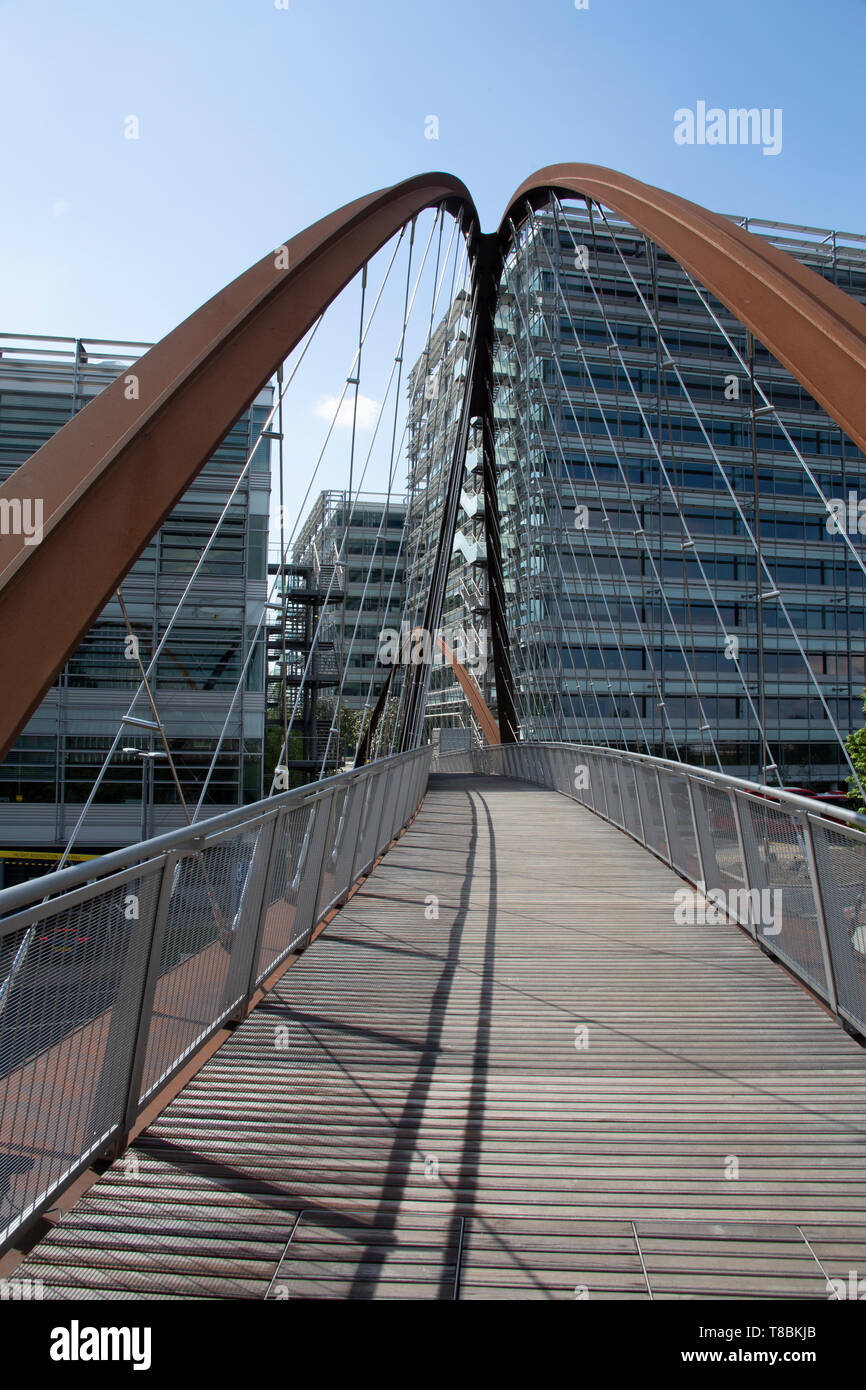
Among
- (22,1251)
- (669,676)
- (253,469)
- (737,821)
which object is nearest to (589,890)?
(737,821)

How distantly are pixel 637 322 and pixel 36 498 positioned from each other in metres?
29.9

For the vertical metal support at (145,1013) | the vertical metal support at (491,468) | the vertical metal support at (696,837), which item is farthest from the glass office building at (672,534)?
the vertical metal support at (145,1013)

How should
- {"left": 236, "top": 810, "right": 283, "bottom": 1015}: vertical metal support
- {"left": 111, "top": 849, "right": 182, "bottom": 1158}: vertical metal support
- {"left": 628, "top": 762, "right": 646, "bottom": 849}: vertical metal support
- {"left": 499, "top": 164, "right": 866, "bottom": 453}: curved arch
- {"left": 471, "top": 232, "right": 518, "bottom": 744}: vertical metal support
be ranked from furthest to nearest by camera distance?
{"left": 471, "top": 232, "right": 518, "bottom": 744}: vertical metal support < {"left": 628, "top": 762, "right": 646, "bottom": 849}: vertical metal support < {"left": 499, "top": 164, "right": 866, "bottom": 453}: curved arch < {"left": 236, "top": 810, "right": 283, "bottom": 1015}: vertical metal support < {"left": 111, "top": 849, "right": 182, "bottom": 1158}: vertical metal support

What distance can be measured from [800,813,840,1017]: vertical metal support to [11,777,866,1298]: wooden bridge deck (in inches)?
5.4

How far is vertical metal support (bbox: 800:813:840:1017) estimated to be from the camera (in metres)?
4.67

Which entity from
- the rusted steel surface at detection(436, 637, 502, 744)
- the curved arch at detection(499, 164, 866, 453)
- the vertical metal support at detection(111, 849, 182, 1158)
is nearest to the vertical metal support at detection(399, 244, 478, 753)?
the curved arch at detection(499, 164, 866, 453)

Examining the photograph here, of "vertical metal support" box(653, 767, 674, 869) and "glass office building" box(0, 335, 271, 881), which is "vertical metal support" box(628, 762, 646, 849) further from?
"glass office building" box(0, 335, 271, 881)

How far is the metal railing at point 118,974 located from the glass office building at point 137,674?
36.2 feet

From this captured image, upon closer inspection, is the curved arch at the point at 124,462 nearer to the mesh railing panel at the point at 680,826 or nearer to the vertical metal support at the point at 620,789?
the mesh railing panel at the point at 680,826

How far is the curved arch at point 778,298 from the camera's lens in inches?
211

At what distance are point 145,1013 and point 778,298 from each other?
5957mm

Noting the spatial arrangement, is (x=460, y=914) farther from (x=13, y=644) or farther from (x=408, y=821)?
(x=408, y=821)

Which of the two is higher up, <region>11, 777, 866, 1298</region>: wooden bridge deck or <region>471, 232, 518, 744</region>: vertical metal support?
<region>471, 232, 518, 744</region>: vertical metal support

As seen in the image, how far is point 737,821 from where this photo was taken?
20.3ft
